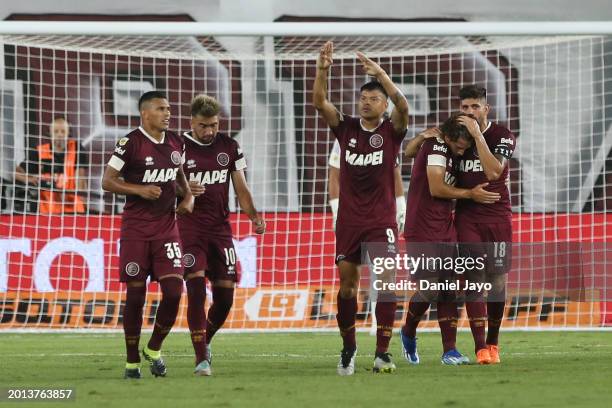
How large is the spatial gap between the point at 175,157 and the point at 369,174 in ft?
4.06

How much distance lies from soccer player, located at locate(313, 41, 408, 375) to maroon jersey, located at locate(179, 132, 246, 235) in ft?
2.92

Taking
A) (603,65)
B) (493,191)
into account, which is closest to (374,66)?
(493,191)

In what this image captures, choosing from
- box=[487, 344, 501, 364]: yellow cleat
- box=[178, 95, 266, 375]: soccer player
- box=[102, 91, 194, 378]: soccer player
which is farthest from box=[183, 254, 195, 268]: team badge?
box=[487, 344, 501, 364]: yellow cleat

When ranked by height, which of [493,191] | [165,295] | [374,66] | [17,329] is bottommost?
[17,329]

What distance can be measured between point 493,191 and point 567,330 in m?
5.08

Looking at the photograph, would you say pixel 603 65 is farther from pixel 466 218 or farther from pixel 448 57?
pixel 466 218

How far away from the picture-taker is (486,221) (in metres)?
9.02

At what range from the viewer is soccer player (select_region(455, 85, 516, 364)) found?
891cm

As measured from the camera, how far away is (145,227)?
7.96 meters

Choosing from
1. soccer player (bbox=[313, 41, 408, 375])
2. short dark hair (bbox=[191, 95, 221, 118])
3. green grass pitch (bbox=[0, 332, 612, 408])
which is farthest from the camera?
short dark hair (bbox=[191, 95, 221, 118])

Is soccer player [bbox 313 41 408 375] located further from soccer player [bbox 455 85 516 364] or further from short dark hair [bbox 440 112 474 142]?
soccer player [bbox 455 85 516 364]

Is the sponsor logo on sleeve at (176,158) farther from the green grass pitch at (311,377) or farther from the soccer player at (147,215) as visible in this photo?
the green grass pitch at (311,377)

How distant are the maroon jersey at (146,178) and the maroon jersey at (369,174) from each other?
1120 mm

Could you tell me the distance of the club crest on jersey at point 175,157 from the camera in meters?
8.09
